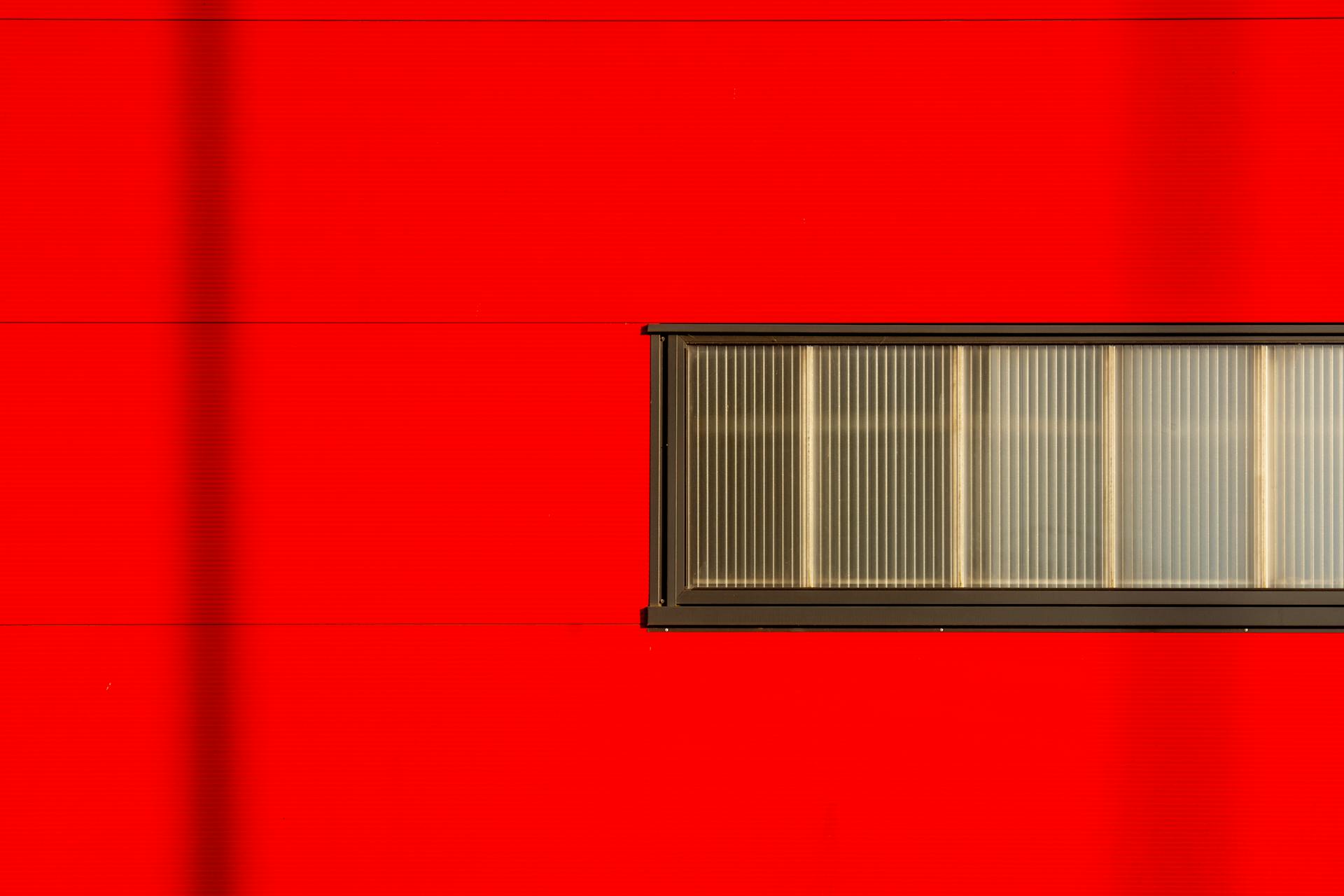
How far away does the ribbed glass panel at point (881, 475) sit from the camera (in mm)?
2191

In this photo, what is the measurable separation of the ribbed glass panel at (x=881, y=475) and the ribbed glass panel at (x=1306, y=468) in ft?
2.64

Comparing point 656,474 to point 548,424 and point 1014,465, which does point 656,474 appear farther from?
point 1014,465

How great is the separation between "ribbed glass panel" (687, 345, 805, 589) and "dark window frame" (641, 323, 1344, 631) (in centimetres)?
5

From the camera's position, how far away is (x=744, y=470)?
2.21 metres

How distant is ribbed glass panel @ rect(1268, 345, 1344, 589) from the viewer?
2.17 meters

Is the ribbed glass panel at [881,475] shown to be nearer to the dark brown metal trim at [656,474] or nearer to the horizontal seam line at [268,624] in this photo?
the dark brown metal trim at [656,474]

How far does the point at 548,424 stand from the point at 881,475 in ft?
2.75

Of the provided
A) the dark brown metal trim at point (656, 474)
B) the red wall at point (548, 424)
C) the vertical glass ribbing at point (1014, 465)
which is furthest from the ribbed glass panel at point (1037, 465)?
the dark brown metal trim at point (656, 474)

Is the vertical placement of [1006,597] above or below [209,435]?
below

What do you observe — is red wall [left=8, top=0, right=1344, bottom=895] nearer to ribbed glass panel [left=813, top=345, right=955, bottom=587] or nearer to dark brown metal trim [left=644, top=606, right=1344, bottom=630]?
dark brown metal trim [left=644, top=606, right=1344, bottom=630]
